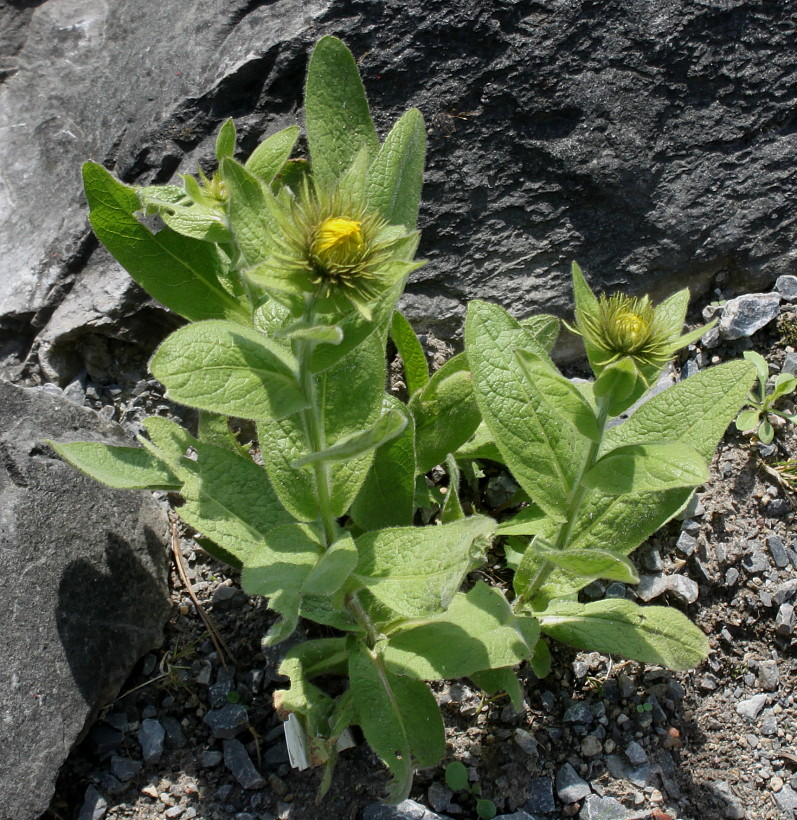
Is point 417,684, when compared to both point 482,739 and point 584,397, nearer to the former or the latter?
point 482,739

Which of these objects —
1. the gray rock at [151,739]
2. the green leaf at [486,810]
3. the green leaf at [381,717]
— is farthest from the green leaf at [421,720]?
the gray rock at [151,739]

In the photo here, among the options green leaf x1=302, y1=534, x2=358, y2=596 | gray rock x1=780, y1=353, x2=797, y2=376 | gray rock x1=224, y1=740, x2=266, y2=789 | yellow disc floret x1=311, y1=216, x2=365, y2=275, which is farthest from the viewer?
gray rock x1=780, y1=353, x2=797, y2=376

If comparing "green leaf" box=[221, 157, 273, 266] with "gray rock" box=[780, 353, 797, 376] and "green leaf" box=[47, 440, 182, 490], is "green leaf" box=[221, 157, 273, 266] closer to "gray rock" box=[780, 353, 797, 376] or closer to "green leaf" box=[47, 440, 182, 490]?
"green leaf" box=[47, 440, 182, 490]

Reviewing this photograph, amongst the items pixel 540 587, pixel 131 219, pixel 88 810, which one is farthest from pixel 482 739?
pixel 131 219

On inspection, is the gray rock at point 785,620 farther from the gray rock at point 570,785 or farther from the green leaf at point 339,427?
the green leaf at point 339,427

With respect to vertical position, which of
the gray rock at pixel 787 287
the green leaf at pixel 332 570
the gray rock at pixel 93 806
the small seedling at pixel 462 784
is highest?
the green leaf at pixel 332 570

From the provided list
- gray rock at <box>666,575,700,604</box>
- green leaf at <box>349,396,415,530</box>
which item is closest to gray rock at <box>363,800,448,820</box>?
green leaf at <box>349,396,415,530</box>

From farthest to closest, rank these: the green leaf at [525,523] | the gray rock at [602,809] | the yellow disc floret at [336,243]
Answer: the green leaf at [525,523] < the gray rock at [602,809] < the yellow disc floret at [336,243]
